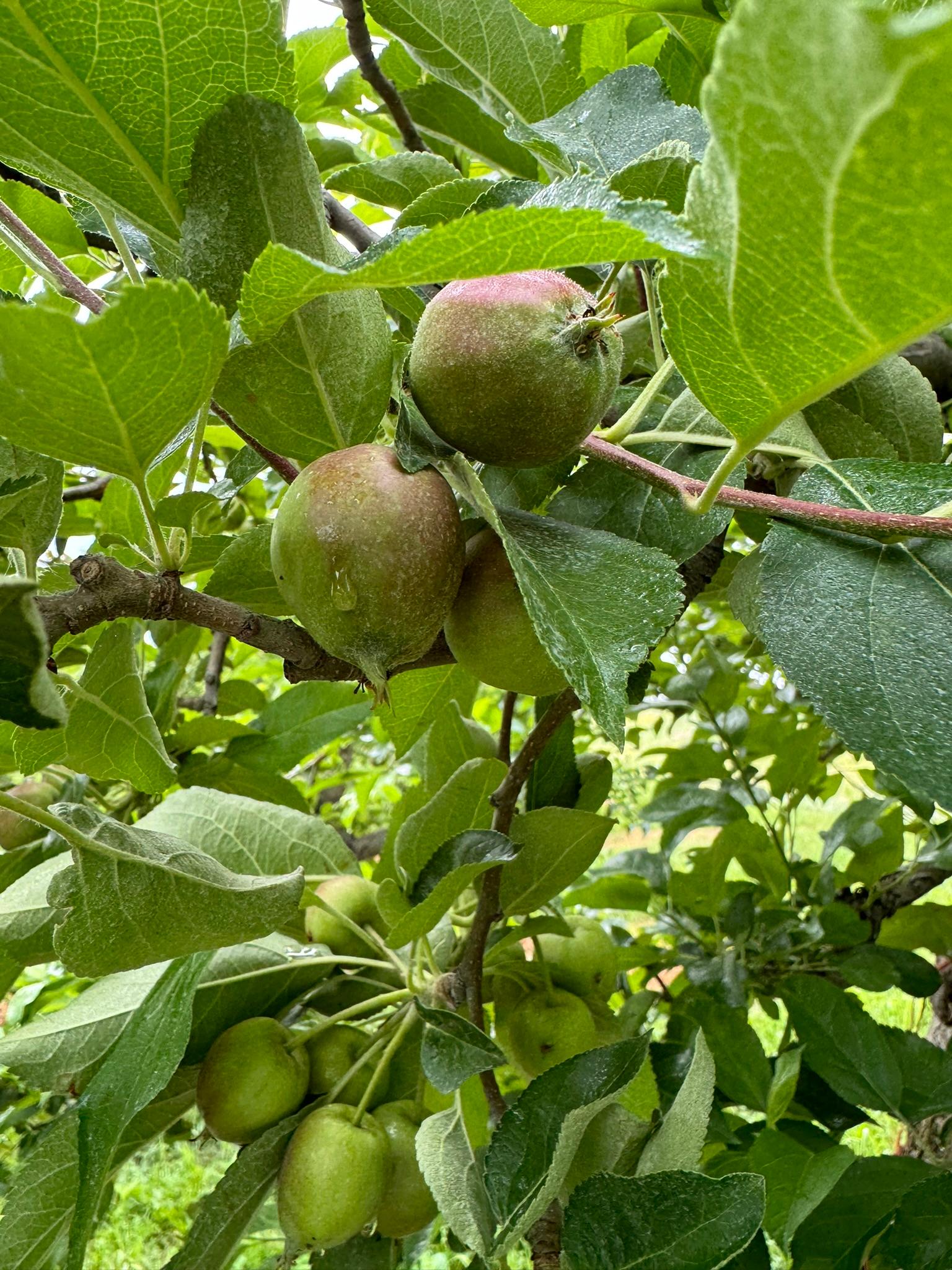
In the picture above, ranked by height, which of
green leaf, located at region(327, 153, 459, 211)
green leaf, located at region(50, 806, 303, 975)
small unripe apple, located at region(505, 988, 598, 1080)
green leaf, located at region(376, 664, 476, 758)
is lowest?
small unripe apple, located at region(505, 988, 598, 1080)

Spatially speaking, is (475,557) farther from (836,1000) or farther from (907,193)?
(836,1000)

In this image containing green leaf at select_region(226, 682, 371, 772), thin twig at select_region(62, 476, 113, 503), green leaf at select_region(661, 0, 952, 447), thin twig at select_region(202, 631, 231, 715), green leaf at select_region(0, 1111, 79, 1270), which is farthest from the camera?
thin twig at select_region(202, 631, 231, 715)

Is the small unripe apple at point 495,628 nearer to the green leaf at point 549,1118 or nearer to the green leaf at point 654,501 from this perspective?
the green leaf at point 654,501

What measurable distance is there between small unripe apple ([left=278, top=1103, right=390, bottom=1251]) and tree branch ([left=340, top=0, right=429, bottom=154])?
0.92 meters

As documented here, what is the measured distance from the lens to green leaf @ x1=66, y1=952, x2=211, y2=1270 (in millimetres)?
691

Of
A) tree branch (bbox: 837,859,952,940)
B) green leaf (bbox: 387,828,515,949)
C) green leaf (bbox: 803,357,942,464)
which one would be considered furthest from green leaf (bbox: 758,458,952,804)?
tree branch (bbox: 837,859,952,940)

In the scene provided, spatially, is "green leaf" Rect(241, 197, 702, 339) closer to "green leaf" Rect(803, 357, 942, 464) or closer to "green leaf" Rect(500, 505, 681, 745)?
"green leaf" Rect(500, 505, 681, 745)

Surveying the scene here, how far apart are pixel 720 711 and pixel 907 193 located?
1437mm

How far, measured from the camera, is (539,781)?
1.06 metres

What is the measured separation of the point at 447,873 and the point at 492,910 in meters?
0.15

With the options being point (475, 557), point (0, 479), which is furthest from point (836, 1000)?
point (0, 479)

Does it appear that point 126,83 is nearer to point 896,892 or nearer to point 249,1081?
point 249,1081

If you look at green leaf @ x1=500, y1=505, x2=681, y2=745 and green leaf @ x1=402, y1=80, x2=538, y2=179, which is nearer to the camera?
green leaf @ x1=500, y1=505, x2=681, y2=745

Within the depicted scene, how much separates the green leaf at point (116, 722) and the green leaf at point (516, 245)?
0.37 meters
